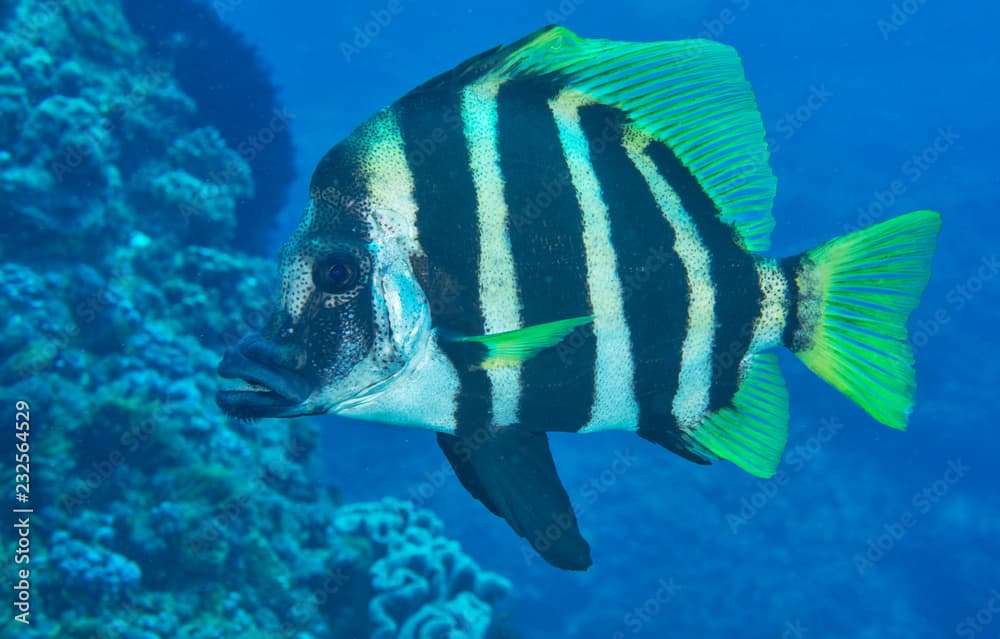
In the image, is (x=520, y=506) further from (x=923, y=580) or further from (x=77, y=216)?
(x=923, y=580)

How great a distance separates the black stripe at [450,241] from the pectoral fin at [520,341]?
2.3 inches

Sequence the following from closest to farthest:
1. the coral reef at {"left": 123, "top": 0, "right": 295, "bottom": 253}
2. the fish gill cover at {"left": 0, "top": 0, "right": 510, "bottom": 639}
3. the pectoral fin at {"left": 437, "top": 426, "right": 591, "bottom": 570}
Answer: the pectoral fin at {"left": 437, "top": 426, "right": 591, "bottom": 570} < the fish gill cover at {"left": 0, "top": 0, "right": 510, "bottom": 639} < the coral reef at {"left": 123, "top": 0, "right": 295, "bottom": 253}

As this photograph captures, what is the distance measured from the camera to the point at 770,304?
1611 mm

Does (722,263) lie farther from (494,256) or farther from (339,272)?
(339,272)

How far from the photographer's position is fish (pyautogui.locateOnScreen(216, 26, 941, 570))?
54.0 inches

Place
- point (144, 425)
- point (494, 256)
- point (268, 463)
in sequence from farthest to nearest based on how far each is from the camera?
point (268, 463)
point (144, 425)
point (494, 256)

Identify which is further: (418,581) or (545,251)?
(418,581)

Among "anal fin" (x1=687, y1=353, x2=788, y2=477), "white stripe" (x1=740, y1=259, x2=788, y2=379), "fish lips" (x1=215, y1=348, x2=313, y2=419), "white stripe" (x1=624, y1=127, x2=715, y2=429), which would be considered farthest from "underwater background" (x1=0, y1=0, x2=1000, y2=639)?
"white stripe" (x1=740, y1=259, x2=788, y2=379)

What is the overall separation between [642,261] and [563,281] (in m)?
0.21

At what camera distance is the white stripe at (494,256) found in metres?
1.39

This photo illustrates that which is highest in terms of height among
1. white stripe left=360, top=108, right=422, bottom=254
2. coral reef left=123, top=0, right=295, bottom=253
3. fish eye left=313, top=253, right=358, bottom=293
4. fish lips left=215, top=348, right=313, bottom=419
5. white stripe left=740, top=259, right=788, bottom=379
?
coral reef left=123, top=0, right=295, bottom=253

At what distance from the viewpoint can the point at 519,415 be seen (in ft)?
4.88

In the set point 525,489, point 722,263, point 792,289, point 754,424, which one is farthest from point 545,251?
point 754,424

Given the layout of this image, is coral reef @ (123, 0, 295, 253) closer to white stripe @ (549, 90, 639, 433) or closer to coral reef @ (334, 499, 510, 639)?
coral reef @ (334, 499, 510, 639)
